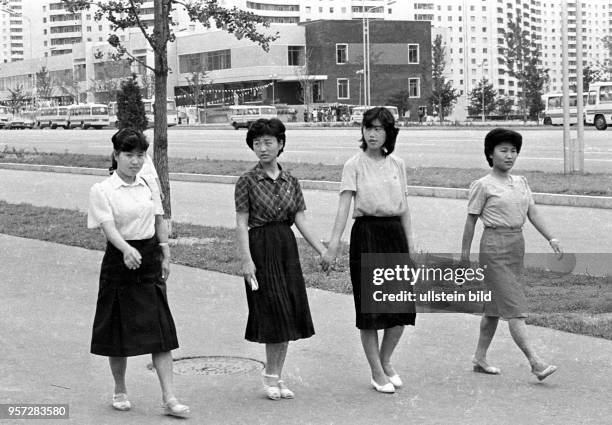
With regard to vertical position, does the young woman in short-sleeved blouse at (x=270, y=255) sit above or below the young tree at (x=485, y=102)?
below

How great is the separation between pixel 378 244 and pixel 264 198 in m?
0.75

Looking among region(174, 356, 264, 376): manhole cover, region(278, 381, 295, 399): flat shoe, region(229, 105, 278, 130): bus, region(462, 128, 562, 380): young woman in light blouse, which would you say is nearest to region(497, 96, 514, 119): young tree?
region(229, 105, 278, 130): bus

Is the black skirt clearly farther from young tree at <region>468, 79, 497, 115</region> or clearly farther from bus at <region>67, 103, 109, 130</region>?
young tree at <region>468, 79, 497, 115</region>

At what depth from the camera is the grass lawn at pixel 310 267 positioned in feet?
26.3

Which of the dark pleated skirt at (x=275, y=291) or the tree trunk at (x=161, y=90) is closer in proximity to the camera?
the dark pleated skirt at (x=275, y=291)

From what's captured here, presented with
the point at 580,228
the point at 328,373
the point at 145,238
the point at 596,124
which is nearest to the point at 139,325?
the point at 145,238

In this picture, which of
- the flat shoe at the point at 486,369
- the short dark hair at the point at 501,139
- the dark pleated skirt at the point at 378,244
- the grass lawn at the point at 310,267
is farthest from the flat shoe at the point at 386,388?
the grass lawn at the point at 310,267

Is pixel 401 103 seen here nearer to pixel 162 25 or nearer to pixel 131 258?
pixel 162 25

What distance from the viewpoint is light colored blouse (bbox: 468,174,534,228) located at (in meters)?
6.36

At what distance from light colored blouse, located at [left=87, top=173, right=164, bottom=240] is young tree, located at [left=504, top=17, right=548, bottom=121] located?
68.5 m

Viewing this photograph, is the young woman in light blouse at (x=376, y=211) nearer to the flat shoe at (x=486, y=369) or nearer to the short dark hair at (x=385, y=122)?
the short dark hair at (x=385, y=122)

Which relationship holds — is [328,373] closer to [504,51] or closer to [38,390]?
[38,390]

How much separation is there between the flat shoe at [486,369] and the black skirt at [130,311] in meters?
1.98

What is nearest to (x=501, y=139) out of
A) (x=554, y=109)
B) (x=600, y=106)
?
(x=600, y=106)
